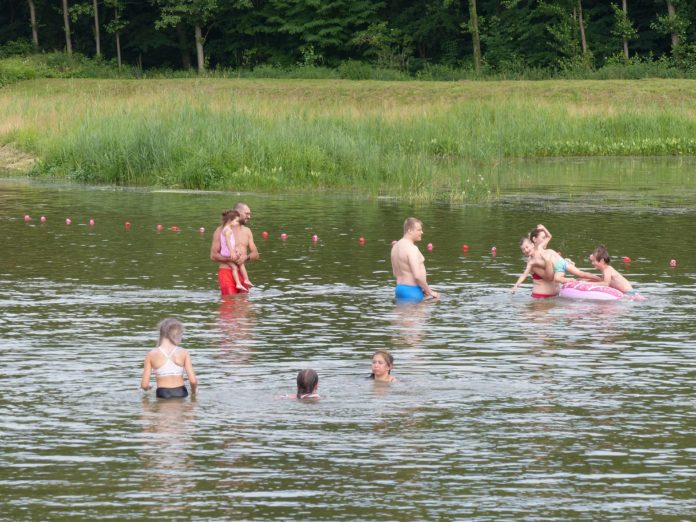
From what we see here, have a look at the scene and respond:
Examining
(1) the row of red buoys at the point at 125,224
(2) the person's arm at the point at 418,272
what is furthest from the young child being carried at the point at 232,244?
(1) the row of red buoys at the point at 125,224

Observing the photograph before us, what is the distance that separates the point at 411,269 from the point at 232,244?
2.66 m

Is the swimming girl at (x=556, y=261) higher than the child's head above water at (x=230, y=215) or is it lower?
lower

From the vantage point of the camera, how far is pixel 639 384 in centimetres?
1393

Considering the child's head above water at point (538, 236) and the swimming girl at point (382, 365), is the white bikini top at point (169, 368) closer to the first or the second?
the swimming girl at point (382, 365)

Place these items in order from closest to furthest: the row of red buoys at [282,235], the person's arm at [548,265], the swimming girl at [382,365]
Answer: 1. the swimming girl at [382,365]
2. the person's arm at [548,265]
3. the row of red buoys at [282,235]

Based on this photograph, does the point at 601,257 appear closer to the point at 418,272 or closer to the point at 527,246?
the point at 527,246

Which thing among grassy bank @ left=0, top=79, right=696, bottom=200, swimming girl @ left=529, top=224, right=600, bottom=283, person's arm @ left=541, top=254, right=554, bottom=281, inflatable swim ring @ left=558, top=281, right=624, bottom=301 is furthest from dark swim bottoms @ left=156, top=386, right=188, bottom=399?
grassy bank @ left=0, top=79, right=696, bottom=200

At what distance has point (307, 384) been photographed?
12930 mm

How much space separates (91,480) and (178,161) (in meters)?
26.2

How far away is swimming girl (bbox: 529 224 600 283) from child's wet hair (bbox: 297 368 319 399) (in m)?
7.31

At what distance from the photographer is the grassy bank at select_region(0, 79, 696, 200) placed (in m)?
35.4

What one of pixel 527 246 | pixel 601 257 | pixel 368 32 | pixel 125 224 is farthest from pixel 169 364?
pixel 368 32

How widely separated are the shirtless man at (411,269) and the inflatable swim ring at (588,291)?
2.02 metres

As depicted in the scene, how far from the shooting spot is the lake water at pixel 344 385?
10.3 meters
